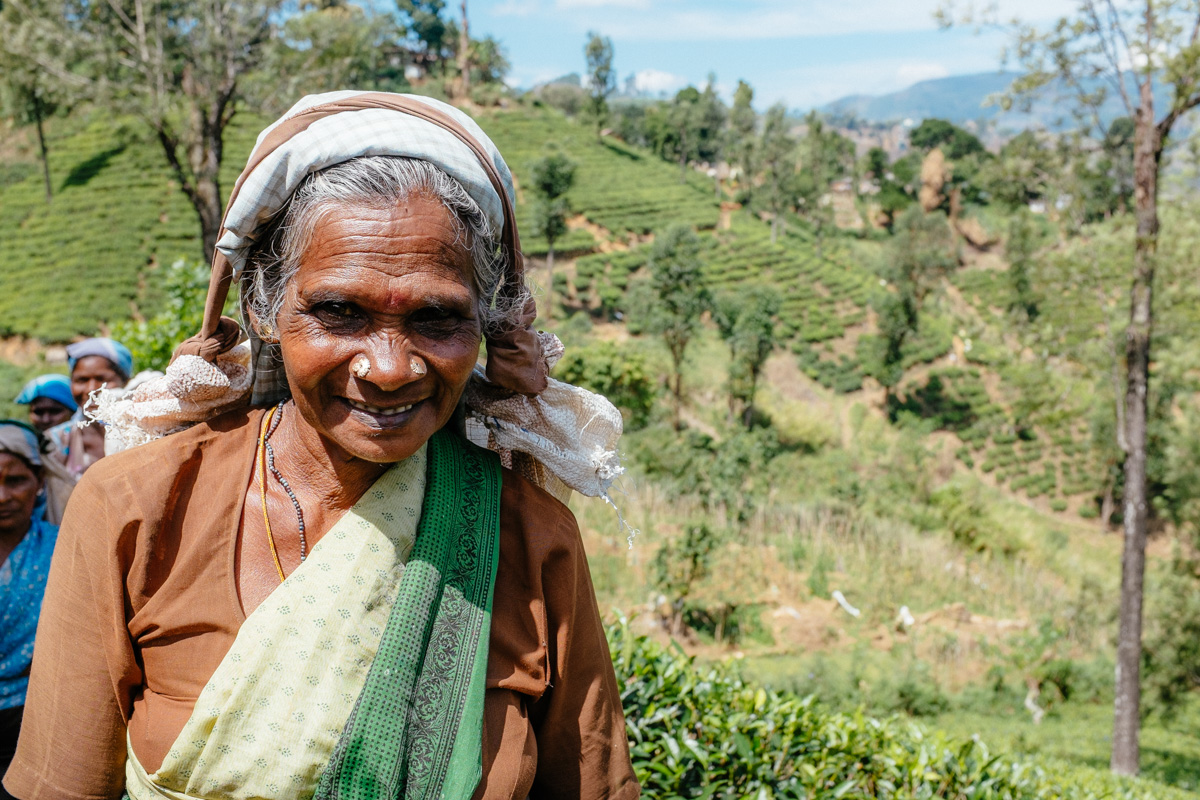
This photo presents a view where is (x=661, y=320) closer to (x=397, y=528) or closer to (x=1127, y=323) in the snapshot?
(x=1127, y=323)

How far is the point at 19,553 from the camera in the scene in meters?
2.42

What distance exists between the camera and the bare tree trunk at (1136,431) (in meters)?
6.62

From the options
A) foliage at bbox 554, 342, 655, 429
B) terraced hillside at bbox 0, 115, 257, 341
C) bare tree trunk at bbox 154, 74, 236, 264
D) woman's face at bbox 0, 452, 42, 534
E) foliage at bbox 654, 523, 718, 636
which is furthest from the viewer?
terraced hillside at bbox 0, 115, 257, 341

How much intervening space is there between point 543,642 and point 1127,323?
25.0ft

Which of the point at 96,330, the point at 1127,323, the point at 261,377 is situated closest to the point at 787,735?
the point at 261,377

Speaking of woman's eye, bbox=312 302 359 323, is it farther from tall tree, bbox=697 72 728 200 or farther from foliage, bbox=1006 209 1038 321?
tall tree, bbox=697 72 728 200

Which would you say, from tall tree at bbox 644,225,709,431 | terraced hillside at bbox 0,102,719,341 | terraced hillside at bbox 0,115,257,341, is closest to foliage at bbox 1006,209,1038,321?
terraced hillside at bbox 0,102,719,341

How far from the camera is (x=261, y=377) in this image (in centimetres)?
135

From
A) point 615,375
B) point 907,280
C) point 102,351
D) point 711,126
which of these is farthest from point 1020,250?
point 102,351

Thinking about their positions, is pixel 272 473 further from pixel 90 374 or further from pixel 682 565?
pixel 682 565

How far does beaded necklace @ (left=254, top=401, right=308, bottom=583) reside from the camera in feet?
3.99

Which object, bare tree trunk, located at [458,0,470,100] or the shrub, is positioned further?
bare tree trunk, located at [458,0,470,100]

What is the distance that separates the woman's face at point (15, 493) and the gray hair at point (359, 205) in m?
1.76

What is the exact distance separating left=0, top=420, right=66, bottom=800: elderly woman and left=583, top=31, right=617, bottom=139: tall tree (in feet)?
171
